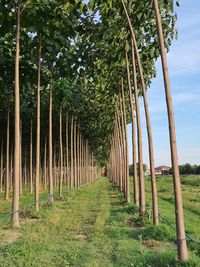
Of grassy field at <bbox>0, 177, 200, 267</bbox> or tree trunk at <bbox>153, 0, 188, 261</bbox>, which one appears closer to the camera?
tree trunk at <bbox>153, 0, 188, 261</bbox>

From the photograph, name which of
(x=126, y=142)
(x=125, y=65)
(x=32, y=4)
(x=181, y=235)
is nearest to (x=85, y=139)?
(x=126, y=142)

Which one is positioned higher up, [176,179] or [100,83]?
[100,83]

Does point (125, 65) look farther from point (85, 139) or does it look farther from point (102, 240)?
point (85, 139)

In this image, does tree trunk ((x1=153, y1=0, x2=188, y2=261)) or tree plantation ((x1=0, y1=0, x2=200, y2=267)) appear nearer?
tree trunk ((x1=153, y1=0, x2=188, y2=261))

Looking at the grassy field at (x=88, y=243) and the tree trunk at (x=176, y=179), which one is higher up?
the tree trunk at (x=176, y=179)

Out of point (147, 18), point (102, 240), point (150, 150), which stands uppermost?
point (147, 18)

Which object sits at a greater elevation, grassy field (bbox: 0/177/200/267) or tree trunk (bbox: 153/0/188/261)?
tree trunk (bbox: 153/0/188/261)

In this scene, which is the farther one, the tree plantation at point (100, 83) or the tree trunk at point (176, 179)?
the tree plantation at point (100, 83)

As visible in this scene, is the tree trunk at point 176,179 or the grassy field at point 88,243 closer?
the tree trunk at point 176,179

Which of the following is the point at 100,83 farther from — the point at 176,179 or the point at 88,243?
the point at 176,179

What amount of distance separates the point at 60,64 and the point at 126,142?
6.04 meters

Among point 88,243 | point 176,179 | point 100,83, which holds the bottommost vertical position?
point 88,243

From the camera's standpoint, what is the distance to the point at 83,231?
9945 millimetres

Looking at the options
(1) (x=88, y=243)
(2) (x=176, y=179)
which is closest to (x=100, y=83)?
(1) (x=88, y=243)
